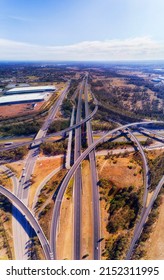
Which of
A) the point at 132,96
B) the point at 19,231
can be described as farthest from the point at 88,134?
the point at 132,96

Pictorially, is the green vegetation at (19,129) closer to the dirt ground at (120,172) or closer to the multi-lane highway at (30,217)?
Result: the dirt ground at (120,172)

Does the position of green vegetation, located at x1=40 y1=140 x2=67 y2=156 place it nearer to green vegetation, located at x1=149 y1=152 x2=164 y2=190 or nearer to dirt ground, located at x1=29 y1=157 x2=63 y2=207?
dirt ground, located at x1=29 y1=157 x2=63 y2=207

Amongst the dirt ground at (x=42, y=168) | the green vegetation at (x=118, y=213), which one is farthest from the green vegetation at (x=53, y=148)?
the green vegetation at (x=118, y=213)

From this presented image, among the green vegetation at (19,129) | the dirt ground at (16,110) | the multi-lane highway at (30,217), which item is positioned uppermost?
the dirt ground at (16,110)

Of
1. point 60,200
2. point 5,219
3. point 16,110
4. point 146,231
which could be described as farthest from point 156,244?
point 16,110

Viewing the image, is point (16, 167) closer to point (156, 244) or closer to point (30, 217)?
point (30, 217)

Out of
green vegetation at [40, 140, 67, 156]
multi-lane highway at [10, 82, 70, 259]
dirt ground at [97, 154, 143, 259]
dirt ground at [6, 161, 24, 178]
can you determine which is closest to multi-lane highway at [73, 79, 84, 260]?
green vegetation at [40, 140, 67, 156]
